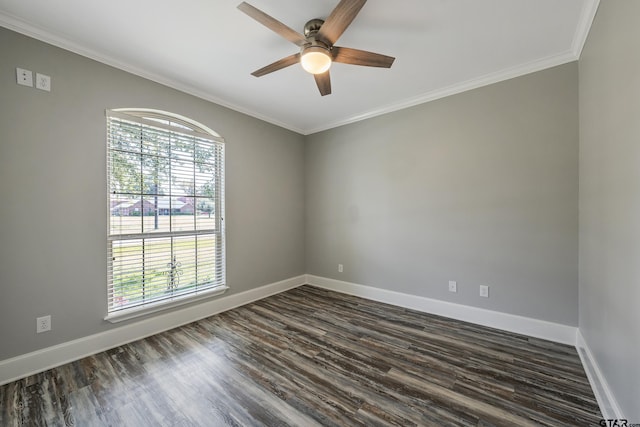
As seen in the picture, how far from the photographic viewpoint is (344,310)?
10.7 feet

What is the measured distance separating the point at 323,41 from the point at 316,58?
12 cm

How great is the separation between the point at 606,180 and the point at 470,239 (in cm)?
133

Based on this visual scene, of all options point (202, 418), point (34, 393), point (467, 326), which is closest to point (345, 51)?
point (202, 418)

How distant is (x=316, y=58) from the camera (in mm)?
1870

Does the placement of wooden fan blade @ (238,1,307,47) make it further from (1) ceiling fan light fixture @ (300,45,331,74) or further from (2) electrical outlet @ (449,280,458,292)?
(2) electrical outlet @ (449,280,458,292)

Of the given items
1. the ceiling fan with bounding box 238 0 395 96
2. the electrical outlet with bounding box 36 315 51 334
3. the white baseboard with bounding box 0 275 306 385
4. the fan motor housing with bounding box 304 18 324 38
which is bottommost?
the white baseboard with bounding box 0 275 306 385

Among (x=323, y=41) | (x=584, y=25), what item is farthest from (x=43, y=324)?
(x=584, y=25)

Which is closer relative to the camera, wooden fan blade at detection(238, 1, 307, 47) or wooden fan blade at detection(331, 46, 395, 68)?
wooden fan blade at detection(238, 1, 307, 47)

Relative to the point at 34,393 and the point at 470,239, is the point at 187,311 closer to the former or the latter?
the point at 34,393

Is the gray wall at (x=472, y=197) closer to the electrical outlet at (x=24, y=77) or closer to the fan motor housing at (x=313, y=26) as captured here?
the fan motor housing at (x=313, y=26)

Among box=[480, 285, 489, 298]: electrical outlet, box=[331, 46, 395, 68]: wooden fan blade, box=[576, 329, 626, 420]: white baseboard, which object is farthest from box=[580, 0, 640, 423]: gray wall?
box=[331, 46, 395, 68]: wooden fan blade

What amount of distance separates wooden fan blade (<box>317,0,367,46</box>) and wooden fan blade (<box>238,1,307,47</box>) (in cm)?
17

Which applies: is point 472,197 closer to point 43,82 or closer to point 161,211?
point 161,211

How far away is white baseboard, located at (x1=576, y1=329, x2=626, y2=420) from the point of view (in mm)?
1451
